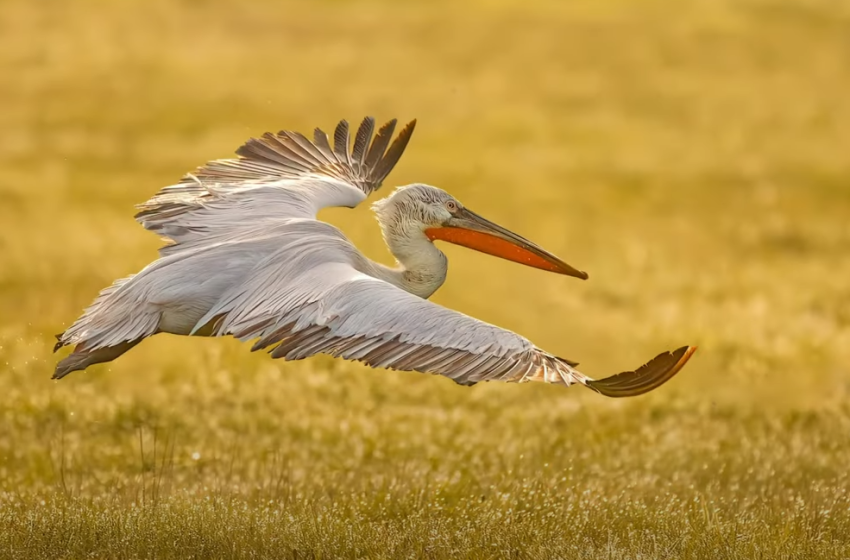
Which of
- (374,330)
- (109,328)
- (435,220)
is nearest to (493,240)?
(435,220)

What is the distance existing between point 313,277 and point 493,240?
5.88 feet

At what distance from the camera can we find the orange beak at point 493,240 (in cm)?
884

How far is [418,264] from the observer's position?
30.7ft

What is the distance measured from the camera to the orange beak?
8.84m

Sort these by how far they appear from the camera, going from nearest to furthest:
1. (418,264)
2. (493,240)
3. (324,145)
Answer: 1. (493,240)
2. (418,264)
3. (324,145)

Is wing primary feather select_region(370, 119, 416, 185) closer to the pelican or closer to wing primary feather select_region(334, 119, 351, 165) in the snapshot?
the pelican

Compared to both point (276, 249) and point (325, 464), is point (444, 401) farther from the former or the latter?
point (276, 249)

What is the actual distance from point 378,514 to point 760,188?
56.6 feet

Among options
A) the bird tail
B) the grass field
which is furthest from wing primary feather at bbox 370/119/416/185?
the bird tail

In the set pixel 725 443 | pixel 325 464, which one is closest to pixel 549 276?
pixel 725 443

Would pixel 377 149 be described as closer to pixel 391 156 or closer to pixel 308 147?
pixel 391 156

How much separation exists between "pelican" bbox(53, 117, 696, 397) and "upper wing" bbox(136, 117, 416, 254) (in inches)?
0.5

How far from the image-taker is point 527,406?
12.5 metres

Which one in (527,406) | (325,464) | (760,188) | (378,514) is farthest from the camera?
(760,188)
